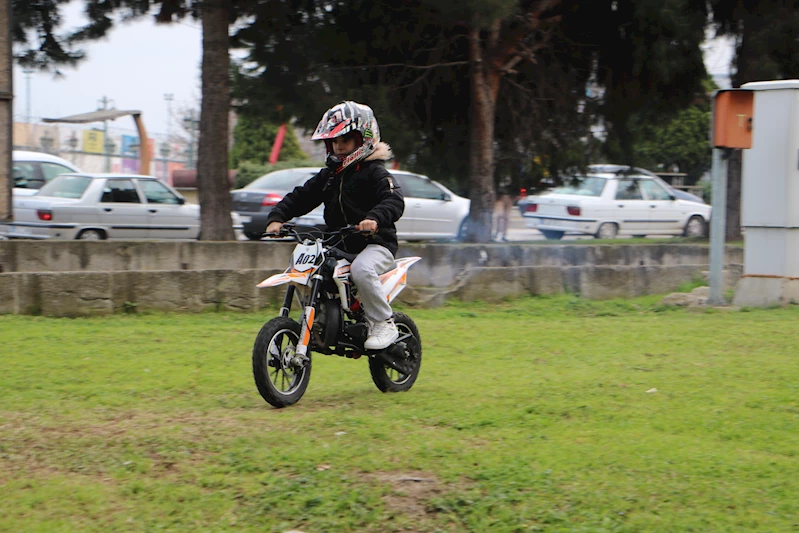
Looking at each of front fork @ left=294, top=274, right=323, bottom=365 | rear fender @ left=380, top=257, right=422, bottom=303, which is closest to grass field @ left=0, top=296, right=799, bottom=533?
front fork @ left=294, top=274, right=323, bottom=365

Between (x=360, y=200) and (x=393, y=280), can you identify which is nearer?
(x=360, y=200)

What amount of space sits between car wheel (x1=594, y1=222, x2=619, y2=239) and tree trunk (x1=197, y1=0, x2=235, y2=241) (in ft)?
38.8

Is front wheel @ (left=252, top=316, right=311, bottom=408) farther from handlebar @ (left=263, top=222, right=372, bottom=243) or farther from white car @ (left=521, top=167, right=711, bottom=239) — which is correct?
white car @ (left=521, top=167, right=711, bottom=239)

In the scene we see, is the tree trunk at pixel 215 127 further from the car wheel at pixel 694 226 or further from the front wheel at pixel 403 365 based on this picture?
the car wheel at pixel 694 226

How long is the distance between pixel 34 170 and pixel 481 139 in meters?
9.61

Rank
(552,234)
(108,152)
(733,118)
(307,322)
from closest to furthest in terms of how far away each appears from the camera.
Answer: (307,322) < (733,118) < (552,234) < (108,152)

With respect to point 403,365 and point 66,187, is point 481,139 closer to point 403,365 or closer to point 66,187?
point 66,187

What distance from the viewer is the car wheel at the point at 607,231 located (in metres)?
25.4

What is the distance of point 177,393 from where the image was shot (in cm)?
666

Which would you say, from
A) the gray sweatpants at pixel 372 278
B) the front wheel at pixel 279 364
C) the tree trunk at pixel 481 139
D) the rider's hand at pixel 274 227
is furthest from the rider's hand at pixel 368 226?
the tree trunk at pixel 481 139

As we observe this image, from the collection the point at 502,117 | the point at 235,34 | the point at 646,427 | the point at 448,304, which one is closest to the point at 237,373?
the point at 646,427

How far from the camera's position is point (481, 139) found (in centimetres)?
1688

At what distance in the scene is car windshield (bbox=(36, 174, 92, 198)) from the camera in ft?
61.8

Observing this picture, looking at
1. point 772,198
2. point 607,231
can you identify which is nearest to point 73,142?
point 607,231
